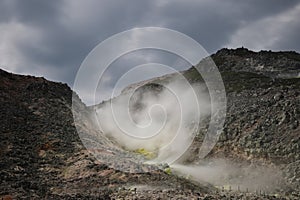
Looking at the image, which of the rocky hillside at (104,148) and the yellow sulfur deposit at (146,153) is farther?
the yellow sulfur deposit at (146,153)

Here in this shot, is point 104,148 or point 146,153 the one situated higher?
point 146,153

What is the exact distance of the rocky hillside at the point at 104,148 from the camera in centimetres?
2942

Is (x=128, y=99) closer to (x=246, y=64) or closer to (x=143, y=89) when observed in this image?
(x=143, y=89)

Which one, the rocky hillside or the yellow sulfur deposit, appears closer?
the rocky hillside

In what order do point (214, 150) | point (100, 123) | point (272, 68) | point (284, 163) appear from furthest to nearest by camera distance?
point (272, 68) → point (100, 123) → point (214, 150) → point (284, 163)

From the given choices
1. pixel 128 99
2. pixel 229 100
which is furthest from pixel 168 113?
pixel 128 99

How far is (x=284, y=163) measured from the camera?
3878 cm

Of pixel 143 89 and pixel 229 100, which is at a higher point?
pixel 143 89

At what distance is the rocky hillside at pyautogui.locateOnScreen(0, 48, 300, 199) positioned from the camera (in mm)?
29422

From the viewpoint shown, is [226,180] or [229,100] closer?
[226,180]

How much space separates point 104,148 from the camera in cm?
4331

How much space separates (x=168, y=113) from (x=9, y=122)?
30329mm

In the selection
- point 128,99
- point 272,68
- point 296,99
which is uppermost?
point 272,68

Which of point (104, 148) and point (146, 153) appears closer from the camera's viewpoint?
point (104, 148)
